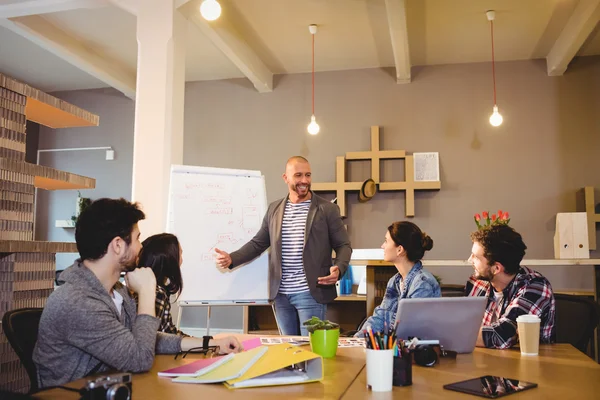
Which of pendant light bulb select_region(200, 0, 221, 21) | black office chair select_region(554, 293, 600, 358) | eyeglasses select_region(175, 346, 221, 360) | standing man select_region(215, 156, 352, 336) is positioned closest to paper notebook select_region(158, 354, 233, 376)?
eyeglasses select_region(175, 346, 221, 360)

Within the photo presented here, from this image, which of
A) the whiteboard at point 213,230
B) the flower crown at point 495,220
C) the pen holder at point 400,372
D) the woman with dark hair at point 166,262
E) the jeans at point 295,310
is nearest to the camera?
the pen holder at point 400,372

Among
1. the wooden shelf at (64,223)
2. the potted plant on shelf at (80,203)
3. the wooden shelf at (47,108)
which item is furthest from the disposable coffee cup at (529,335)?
the wooden shelf at (64,223)

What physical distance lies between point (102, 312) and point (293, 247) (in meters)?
1.77

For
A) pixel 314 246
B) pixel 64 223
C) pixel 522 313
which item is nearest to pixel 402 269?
pixel 522 313

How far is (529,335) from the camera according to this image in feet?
5.50

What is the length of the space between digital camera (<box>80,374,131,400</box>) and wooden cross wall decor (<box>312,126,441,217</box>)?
175 inches

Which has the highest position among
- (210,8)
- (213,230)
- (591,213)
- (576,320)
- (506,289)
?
(210,8)

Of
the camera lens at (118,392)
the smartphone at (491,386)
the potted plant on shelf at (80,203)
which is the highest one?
the potted plant on shelf at (80,203)

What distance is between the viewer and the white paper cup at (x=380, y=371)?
1224 mm

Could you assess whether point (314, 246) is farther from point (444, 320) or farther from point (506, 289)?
point (444, 320)

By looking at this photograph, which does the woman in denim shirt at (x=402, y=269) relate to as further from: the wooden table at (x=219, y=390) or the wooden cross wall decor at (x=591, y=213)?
the wooden cross wall decor at (x=591, y=213)

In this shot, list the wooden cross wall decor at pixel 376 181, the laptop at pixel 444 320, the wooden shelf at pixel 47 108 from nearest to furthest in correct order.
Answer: the laptop at pixel 444 320 → the wooden shelf at pixel 47 108 → the wooden cross wall decor at pixel 376 181

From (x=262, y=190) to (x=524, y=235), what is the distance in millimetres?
2882

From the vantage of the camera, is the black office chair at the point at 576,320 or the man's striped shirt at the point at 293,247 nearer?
the black office chair at the point at 576,320
